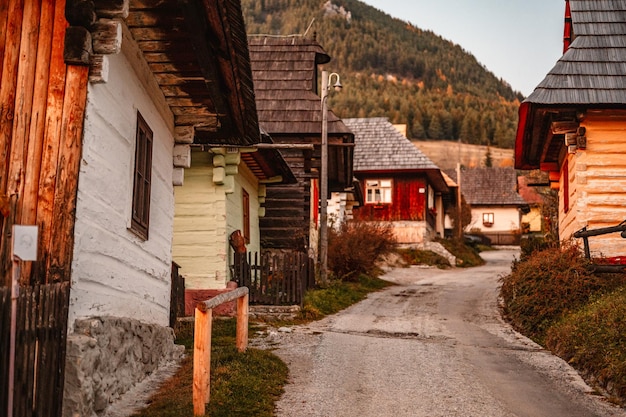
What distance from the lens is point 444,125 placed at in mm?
128750

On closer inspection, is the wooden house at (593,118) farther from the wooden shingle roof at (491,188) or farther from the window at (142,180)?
the wooden shingle roof at (491,188)

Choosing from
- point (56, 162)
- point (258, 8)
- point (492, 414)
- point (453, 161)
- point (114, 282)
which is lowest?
point (492, 414)

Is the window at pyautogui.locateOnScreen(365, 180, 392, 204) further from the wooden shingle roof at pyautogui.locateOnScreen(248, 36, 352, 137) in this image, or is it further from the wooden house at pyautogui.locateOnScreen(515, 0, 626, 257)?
the wooden house at pyautogui.locateOnScreen(515, 0, 626, 257)

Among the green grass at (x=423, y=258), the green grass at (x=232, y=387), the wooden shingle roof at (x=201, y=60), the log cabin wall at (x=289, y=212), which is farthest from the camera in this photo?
the green grass at (x=423, y=258)

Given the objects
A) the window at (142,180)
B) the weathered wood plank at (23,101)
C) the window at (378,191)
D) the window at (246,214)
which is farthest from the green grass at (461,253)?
the weathered wood plank at (23,101)

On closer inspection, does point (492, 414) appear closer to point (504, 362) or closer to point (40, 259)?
point (504, 362)

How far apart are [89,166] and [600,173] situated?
35.8 ft

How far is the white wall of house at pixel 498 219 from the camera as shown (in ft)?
207

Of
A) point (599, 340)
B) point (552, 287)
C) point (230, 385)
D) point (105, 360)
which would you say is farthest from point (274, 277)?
point (105, 360)

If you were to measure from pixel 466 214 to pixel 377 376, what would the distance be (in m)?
42.3

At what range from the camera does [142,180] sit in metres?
8.69

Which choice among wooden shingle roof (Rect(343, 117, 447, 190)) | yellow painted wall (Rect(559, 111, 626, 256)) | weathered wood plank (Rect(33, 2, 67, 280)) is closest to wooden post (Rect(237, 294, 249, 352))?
weathered wood plank (Rect(33, 2, 67, 280))

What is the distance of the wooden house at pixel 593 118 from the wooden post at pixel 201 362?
910 centimetres

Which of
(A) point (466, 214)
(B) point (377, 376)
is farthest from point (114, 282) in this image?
(A) point (466, 214)
